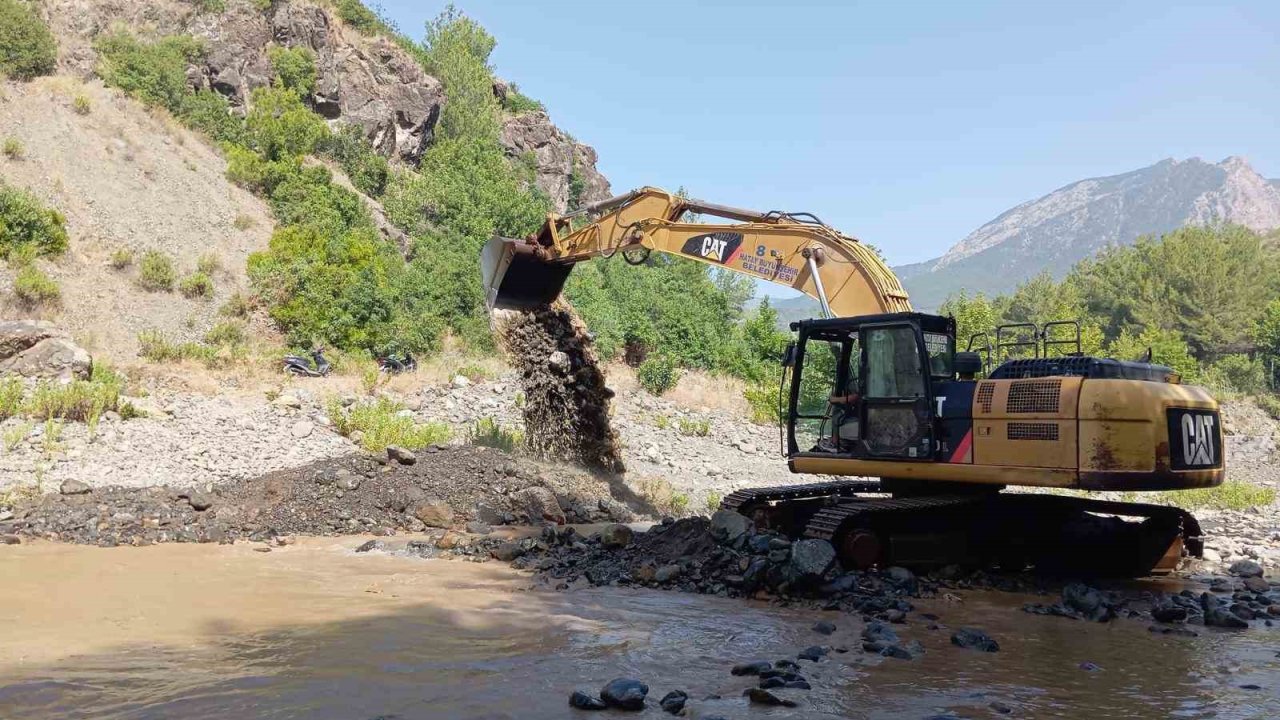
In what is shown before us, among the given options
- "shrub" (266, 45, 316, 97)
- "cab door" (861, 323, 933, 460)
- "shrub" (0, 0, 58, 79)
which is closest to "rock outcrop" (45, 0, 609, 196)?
"shrub" (266, 45, 316, 97)

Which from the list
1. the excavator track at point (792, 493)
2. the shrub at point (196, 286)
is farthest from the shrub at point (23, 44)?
the excavator track at point (792, 493)

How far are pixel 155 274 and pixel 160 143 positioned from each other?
9581 millimetres

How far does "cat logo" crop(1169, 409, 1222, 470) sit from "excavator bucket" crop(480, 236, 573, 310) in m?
7.38

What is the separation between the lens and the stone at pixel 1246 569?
997 cm

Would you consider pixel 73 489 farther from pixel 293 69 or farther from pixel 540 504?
pixel 293 69

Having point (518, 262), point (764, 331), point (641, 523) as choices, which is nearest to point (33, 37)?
point (764, 331)

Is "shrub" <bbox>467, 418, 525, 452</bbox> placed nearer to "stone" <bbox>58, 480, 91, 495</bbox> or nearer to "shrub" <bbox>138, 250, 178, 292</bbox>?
"stone" <bbox>58, 480, 91, 495</bbox>

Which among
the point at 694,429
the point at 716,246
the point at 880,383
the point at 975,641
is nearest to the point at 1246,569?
the point at 880,383

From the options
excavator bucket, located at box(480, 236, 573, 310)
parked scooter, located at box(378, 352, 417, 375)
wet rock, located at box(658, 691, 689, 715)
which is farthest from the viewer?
parked scooter, located at box(378, 352, 417, 375)

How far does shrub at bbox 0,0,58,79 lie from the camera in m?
31.5

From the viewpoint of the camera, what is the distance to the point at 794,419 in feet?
32.8

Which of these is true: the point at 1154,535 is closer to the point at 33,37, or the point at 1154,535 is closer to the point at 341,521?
the point at 341,521

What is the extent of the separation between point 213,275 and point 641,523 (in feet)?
65.3

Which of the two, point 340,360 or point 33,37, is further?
point 33,37
